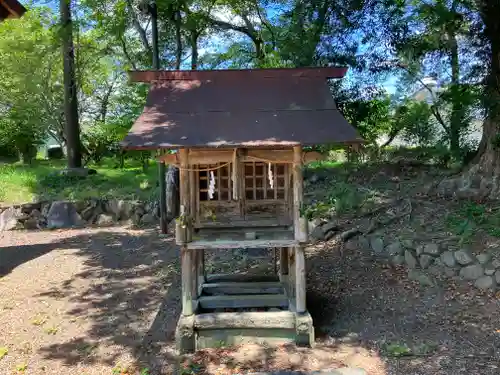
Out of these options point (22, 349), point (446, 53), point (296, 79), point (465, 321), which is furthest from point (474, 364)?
point (446, 53)

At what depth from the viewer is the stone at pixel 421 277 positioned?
718 centimetres

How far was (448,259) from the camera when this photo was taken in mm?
7285

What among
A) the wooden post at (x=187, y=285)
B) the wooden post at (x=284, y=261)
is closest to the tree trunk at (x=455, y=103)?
the wooden post at (x=284, y=261)

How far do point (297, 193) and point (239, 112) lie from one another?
1318 mm

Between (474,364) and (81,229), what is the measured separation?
35.3 feet

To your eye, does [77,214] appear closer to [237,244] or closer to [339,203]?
[339,203]

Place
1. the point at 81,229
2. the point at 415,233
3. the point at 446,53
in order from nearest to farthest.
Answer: the point at 415,233, the point at 446,53, the point at 81,229

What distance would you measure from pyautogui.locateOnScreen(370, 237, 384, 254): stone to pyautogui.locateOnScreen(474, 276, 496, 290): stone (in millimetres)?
1876

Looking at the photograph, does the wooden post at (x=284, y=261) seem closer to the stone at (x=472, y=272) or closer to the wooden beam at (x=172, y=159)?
the wooden beam at (x=172, y=159)

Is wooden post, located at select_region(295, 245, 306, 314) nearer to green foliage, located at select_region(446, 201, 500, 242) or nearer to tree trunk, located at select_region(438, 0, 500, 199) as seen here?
green foliage, located at select_region(446, 201, 500, 242)

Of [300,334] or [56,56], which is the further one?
[56,56]

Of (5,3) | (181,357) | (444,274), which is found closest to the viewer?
(181,357)

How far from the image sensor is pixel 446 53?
Result: 33.4 ft

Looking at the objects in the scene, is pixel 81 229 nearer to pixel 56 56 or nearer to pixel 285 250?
pixel 285 250
